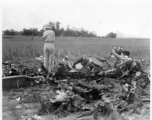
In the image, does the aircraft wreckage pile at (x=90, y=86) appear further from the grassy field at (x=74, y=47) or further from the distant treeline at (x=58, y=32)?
the distant treeline at (x=58, y=32)

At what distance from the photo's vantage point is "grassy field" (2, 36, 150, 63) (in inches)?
150

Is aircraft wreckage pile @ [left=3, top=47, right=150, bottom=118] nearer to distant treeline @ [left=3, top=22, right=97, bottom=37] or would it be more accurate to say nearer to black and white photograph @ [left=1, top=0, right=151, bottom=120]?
black and white photograph @ [left=1, top=0, right=151, bottom=120]

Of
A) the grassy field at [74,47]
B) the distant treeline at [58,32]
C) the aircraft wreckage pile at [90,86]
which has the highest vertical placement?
the distant treeline at [58,32]

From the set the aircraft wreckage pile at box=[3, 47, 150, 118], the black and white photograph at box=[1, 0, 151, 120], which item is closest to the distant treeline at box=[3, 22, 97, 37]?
the black and white photograph at box=[1, 0, 151, 120]

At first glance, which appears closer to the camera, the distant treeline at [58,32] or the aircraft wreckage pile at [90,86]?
the aircraft wreckage pile at [90,86]

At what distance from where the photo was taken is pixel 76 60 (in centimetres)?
395

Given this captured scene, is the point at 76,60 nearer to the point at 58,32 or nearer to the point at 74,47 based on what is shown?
the point at 74,47

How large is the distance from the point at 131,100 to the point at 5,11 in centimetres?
238

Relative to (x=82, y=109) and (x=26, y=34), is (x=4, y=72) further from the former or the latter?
(x=82, y=109)

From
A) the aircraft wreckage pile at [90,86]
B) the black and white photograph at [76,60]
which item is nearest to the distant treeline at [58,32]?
the black and white photograph at [76,60]

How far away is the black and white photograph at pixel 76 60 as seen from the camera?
364cm

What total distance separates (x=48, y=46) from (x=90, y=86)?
3.03 ft

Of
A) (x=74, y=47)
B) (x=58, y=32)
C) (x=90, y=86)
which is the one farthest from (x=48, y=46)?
(x=90, y=86)

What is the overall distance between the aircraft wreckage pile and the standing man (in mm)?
99
